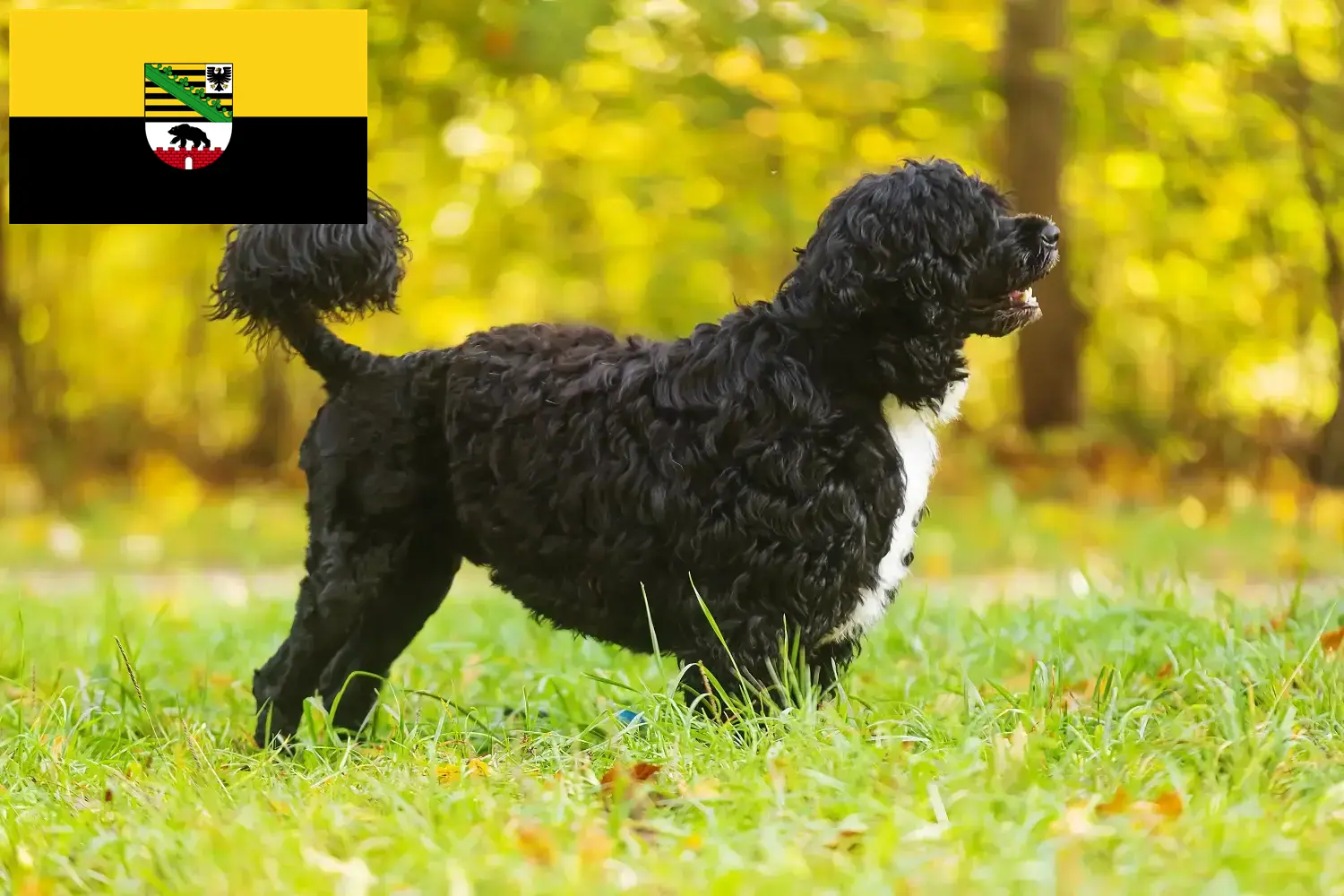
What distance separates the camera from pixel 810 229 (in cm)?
995

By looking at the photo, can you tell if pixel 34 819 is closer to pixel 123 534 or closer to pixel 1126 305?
pixel 123 534

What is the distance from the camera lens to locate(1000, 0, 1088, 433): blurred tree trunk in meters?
10.7

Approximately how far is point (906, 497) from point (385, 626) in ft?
6.25

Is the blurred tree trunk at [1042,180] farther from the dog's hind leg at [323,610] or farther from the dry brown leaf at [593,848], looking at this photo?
the dry brown leaf at [593,848]

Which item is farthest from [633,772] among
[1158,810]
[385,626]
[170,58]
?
[170,58]

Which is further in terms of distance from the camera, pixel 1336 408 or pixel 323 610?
pixel 1336 408

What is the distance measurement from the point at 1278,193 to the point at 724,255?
17.9ft

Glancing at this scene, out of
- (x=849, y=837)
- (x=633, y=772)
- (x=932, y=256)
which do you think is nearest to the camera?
(x=849, y=837)

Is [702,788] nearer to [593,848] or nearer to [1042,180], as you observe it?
[593,848]

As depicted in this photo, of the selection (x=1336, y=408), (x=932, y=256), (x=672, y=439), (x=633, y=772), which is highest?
(x=932, y=256)

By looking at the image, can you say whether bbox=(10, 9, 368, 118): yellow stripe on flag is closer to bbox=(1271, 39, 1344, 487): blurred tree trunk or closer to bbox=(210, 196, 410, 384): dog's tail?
bbox=(210, 196, 410, 384): dog's tail

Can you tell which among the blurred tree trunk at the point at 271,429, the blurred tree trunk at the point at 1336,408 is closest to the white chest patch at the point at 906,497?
the blurred tree trunk at the point at 1336,408

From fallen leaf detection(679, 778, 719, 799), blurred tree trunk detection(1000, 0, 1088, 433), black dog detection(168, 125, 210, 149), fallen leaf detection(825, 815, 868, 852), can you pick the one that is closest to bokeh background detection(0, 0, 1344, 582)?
blurred tree trunk detection(1000, 0, 1088, 433)

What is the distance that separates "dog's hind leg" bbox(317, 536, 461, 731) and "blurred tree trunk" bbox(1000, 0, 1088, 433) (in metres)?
7.10
